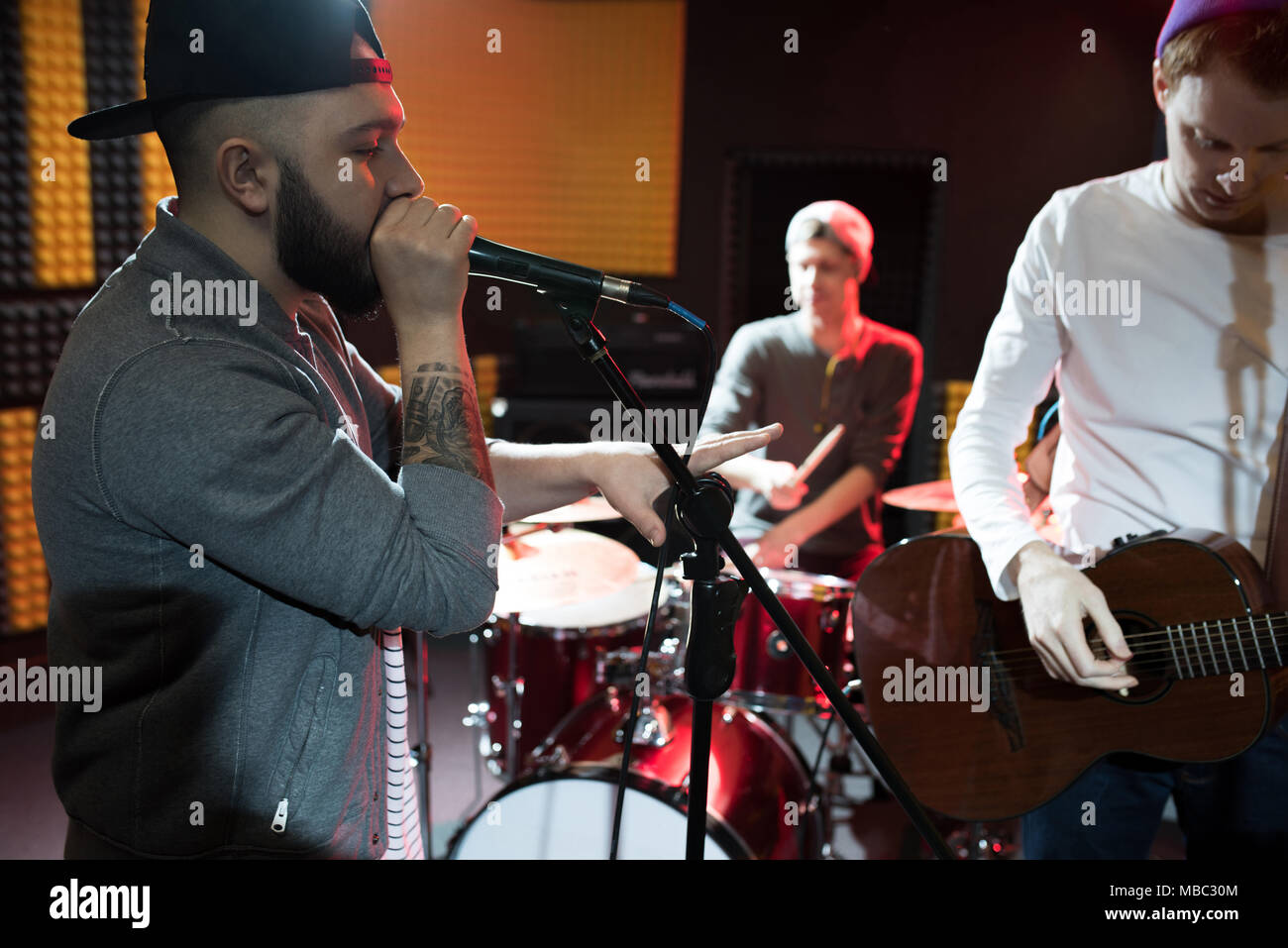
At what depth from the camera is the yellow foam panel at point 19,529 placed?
3668mm

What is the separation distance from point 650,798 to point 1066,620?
39.2 inches

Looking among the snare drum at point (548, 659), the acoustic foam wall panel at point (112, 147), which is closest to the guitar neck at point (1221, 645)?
the snare drum at point (548, 659)

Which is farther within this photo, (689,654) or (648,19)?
(648,19)

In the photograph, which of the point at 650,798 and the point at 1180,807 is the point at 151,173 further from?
the point at 1180,807

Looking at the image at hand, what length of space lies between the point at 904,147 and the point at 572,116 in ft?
5.78

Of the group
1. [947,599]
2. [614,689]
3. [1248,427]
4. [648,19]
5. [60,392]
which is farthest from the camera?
[648,19]

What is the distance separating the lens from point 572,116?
16.8 feet

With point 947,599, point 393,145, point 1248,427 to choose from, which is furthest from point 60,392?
point 1248,427

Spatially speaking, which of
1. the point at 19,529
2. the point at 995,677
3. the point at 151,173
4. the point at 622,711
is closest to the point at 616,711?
the point at 622,711

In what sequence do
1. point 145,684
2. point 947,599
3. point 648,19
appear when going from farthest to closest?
point 648,19
point 947,599
point 145,684

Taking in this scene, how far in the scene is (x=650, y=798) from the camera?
204 cm

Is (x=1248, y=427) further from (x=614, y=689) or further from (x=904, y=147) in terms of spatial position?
(x=904, y=147)

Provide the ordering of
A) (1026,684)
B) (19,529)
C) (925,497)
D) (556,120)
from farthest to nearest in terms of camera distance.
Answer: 1. (556,120)
2. (19,529)
3. (925,497)
4. (1026,684)
